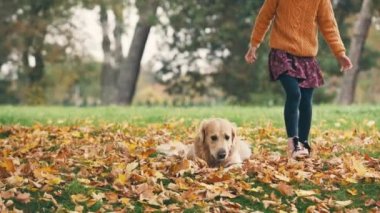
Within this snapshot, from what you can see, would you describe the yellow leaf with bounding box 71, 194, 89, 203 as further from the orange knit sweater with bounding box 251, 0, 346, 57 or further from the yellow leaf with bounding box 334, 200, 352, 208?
the orange knit sweater with bounding box 251, 0, 346, 57

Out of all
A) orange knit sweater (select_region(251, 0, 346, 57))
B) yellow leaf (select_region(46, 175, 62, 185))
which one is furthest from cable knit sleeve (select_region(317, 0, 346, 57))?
yellow leaf (select_region(46, 175, 62, 185))

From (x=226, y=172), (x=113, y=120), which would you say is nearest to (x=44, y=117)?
(x=113, y=120)

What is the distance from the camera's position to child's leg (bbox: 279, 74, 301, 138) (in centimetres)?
691

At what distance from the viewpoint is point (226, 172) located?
615cm

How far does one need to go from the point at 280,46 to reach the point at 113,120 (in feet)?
17.3

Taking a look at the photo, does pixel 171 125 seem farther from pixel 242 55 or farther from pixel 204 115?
pixel 242 55

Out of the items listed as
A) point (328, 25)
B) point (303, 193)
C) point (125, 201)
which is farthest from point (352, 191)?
point (328, 25)

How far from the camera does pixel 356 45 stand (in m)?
22.5

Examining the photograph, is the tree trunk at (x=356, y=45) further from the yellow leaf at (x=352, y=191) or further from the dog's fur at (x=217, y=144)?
the yellow leaf at (x=352, y=191)

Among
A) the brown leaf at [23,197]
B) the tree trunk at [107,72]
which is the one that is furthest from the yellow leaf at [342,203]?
the tree trunk at [107,72]

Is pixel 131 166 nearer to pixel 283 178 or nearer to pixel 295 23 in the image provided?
pixel 283 178

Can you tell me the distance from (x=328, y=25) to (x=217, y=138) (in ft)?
5.57

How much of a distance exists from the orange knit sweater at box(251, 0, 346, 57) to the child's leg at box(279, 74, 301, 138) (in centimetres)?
28

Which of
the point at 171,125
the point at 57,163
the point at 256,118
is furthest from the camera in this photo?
the point at 256,118
